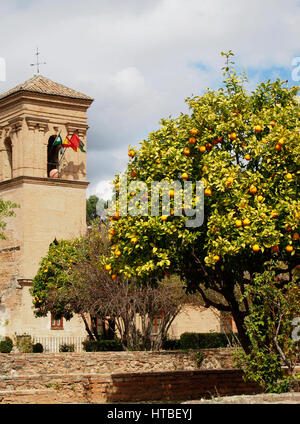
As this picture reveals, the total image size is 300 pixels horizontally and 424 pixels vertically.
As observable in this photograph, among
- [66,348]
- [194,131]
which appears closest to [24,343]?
[66,348]

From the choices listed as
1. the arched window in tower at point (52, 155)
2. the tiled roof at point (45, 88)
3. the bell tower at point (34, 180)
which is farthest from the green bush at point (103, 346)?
the tiled roof at point (45, 88)

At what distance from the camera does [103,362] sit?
2347 cm

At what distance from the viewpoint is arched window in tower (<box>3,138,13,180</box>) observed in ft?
162

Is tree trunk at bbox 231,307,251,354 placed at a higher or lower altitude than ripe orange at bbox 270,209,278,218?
lower

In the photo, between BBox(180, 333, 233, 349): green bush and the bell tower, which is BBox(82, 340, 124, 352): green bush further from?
the bell tower

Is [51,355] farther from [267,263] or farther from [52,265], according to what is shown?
[52,265]

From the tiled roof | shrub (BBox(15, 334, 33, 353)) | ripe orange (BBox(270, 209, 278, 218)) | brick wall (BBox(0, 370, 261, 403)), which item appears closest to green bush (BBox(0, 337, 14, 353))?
shrub (BBox(15, 334, 33, 353))

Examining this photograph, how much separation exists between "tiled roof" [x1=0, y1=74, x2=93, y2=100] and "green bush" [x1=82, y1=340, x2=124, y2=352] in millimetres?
17744

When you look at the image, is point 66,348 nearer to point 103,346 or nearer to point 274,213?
point 103,346

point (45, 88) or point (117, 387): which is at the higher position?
point (45, 88)

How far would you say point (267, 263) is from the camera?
1587 centimetres

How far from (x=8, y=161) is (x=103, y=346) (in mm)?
17647

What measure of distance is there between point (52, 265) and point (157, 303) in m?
7.71
